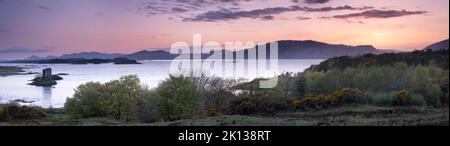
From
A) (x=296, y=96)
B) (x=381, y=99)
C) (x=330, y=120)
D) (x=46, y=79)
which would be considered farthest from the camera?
(x=46, y=79)

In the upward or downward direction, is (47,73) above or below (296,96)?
above

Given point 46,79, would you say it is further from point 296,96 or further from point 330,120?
point 330,120

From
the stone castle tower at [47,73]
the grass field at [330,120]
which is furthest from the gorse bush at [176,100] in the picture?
the stone castle tower at [47,73]

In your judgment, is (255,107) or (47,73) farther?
(47,73)

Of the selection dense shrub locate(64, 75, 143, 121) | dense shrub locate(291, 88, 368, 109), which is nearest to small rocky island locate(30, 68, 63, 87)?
dense shrub locate(64, 75, 143, 121)

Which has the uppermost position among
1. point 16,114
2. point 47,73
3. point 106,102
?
point 47,73

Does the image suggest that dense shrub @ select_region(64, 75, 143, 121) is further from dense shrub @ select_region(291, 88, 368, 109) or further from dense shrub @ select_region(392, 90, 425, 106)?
dense shrub @ select_region(392, 90, 425, 106)

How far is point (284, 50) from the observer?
43656mm

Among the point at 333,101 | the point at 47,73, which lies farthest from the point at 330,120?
the point at 47,73

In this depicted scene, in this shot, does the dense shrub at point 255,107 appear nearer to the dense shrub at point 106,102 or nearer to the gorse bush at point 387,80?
the gorse bush at point 387,80

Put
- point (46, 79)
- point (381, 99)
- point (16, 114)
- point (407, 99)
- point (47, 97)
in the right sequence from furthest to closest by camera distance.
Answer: point (46, 79)
point (47, 97)
point (16, 114)
point (381, 99)
point (407, 99)
